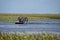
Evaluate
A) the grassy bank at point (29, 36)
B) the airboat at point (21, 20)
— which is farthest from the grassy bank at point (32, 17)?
the grassy bank at point (29, 36)

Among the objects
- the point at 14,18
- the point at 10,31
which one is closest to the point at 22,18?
the point at 14,18

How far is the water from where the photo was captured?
1.60m

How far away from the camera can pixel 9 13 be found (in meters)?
1.64

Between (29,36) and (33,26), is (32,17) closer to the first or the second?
(33,26)

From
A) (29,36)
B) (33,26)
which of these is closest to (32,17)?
(33,26)

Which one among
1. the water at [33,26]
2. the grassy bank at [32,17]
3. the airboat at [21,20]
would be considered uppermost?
the grassy bank at [32,17]

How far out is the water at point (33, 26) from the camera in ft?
5.25

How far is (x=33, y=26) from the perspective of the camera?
1631 millimetres

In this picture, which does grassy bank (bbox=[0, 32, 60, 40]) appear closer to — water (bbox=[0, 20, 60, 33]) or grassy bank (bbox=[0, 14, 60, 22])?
water (bbox=[0, 20, 60, 33])

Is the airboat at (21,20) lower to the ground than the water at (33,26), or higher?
higher

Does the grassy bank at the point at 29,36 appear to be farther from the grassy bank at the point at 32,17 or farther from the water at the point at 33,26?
the grassy bank at the point at 32,17

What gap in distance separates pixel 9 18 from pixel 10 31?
0.16m

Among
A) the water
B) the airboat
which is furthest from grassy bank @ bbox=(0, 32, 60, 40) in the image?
the airboat

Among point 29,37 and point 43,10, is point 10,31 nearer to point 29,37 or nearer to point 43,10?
point 29,37
